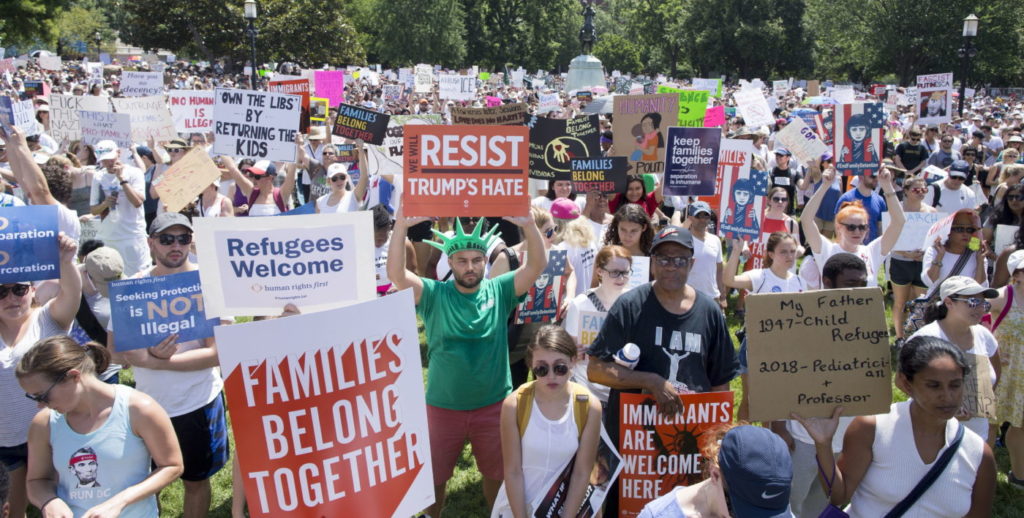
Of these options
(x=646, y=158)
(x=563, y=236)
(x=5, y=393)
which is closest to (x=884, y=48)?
(x=646, y=158)

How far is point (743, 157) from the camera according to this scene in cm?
812

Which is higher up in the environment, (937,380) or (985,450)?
(937,380)

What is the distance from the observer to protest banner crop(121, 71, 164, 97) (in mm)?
14582

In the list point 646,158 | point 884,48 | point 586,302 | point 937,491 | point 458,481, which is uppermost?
point 884,48

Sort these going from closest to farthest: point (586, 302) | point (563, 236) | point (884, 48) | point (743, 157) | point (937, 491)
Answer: point (937, 491) → point (586, 302) → point (563, 236) → point (743, 157) → point (884, 48)

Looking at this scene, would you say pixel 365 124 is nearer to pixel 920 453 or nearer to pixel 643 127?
pixel 643 127

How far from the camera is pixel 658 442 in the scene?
404 centimetres

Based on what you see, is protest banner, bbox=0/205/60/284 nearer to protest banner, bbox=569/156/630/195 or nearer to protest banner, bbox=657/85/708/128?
protest banner, bbox=569/156/630/195

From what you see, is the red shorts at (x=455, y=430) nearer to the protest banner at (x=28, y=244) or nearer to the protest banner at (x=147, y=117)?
the protest banner at (x=28, y=244)

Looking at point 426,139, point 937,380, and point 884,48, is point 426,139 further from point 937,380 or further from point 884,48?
point 884,48

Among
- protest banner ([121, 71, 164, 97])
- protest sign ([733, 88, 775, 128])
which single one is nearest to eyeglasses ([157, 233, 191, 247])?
protest banner ([121, 71, 164, 97])

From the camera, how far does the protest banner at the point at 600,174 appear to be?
772 centimetres

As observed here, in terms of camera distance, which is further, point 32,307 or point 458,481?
point 458,481

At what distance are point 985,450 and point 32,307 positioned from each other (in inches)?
185
